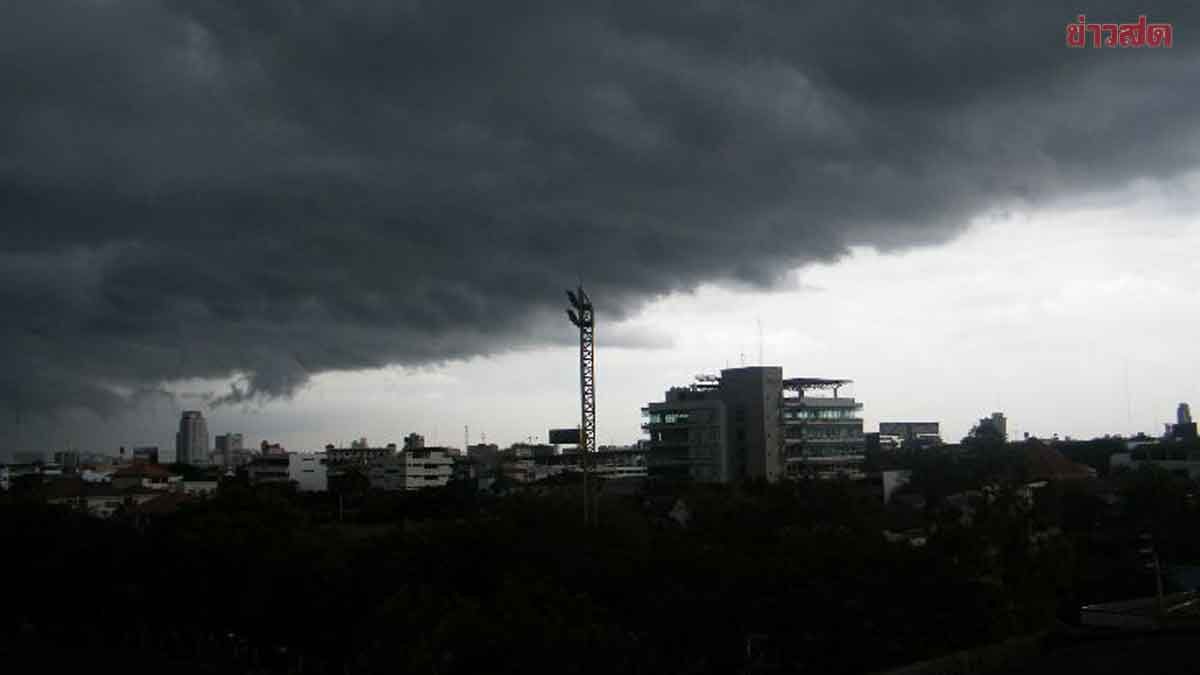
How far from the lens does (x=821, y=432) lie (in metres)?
98.0

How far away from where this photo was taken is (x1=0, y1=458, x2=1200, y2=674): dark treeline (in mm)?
25766

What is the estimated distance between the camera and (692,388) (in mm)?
99188

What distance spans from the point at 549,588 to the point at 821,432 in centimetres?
7314

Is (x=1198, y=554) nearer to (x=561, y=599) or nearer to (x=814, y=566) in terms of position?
(x=814, y=566)

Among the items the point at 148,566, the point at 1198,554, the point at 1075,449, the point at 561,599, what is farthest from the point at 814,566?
the point at 1075,449

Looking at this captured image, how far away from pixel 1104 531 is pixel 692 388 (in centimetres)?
4032

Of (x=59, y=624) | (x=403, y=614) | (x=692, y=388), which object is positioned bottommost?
(x=59, y=624)

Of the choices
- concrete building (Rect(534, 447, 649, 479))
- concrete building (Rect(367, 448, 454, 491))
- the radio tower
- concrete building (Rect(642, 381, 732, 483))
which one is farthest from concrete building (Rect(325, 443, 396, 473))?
the radio tower

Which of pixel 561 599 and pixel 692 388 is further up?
pixel 692 388

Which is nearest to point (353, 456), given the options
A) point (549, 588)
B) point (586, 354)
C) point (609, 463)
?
point (609, 463)

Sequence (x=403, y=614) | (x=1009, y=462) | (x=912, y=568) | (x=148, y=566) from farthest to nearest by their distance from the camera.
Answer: (x=1009, y=462) → (x=148, y=566) → (x=912, y=568) → (x=403, y=614)

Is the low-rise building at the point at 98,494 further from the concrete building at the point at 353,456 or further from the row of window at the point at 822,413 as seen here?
the row of window at the point at 822,413

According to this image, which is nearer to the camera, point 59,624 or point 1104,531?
point 59,624

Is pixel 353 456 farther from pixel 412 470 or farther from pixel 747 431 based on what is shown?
pixel 747 431
